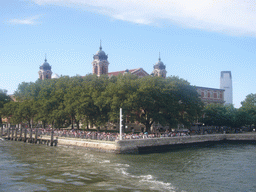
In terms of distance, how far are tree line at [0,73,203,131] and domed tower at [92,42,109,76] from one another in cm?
2410

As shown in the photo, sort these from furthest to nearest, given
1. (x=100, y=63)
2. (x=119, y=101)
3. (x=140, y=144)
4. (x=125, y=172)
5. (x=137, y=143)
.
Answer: (x=100, y=63), (x=119, y=101), (x=140, y=144), (x=137, y=143), (x=125, y=172)

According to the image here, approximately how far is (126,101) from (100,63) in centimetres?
4244

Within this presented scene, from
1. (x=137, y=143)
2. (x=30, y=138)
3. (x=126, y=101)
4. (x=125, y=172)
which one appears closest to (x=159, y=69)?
(x=126, y=101)

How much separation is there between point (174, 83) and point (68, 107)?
2234 centimetres

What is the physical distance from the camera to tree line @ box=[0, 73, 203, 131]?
57.1 m

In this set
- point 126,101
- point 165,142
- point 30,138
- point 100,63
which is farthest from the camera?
point 100,63

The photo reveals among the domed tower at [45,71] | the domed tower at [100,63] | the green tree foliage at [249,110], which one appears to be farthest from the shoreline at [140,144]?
the domed tower at [45,71]

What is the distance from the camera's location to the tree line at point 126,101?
57.1m

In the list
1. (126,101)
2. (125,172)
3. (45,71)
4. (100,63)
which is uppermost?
(45,71)

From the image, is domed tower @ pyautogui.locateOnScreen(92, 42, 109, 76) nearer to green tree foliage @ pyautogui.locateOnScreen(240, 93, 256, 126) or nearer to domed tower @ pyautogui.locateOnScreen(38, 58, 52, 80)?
domed tower @ pyautogui.locateOnScreen(38, 58, 52, 80)

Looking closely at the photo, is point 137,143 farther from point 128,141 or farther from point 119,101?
point 119,101

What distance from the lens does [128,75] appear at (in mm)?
63781

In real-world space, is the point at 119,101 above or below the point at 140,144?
above

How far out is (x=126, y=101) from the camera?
55531mm
